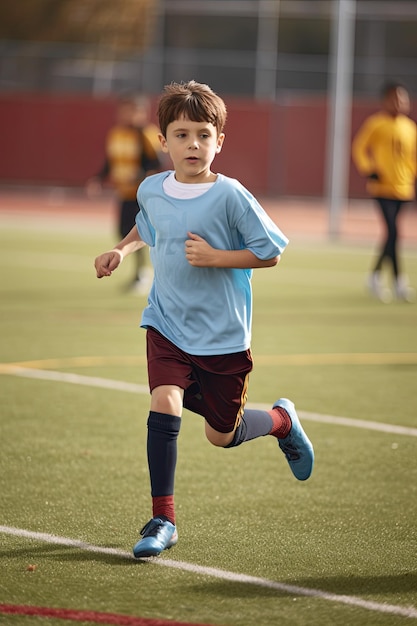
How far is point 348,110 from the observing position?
1436 inches

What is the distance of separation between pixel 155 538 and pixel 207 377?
697 mm

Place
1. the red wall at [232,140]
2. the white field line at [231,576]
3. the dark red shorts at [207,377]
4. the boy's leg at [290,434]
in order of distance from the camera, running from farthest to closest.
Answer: the red wall at [232,140] < the boy's leg at [290,434] < the dark red shorts at [207,377] < the white field line at [231,576]

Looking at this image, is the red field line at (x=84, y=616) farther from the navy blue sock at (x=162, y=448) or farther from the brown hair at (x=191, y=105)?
the brown hair at (x=191, y=105)

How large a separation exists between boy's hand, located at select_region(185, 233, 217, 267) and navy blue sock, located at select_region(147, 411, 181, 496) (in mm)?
617

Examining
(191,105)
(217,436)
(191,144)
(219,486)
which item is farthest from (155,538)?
(191,105)

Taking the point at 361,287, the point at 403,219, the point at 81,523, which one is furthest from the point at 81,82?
the point at 81,523

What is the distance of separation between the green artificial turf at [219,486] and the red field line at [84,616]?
0.16ft

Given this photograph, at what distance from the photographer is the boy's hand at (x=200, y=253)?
201 inches

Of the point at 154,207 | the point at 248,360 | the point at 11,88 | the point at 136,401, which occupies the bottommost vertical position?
the point at 136,401

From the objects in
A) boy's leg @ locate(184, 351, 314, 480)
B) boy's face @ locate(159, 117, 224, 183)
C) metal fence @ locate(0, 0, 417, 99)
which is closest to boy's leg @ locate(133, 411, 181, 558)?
boy's leg @ locate(184, 351, 314, 480)

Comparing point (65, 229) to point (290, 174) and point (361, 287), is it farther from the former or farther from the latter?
point (290, 174)

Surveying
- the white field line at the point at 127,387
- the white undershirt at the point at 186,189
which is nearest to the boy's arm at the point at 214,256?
the white undershirt at the point at 186,189

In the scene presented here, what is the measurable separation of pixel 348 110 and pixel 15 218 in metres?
12.1

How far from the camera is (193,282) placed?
5246 mm
